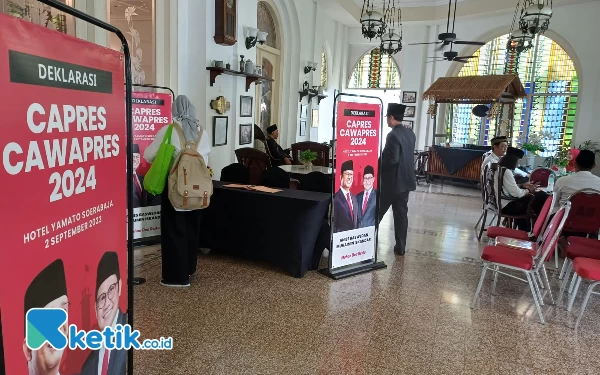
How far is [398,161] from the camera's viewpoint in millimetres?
4543

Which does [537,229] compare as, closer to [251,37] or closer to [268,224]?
[268,224]

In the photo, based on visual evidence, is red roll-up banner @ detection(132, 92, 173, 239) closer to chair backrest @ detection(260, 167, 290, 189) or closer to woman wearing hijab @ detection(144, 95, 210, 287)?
woman wearing hijab @ detection(144, 95, 210, 287)

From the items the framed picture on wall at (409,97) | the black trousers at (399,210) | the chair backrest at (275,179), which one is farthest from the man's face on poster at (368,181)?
the framed picture on wall at (409,97)

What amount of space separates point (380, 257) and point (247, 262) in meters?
1.44

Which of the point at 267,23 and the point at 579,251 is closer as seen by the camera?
the point at 579,251

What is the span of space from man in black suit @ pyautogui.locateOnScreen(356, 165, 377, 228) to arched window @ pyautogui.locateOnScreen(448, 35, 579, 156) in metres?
7.08

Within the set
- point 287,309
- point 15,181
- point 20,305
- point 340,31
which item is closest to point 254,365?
point 287,309

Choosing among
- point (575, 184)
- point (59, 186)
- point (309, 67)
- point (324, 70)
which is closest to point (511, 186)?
point (575, 184)

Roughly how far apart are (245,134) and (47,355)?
6014 mm

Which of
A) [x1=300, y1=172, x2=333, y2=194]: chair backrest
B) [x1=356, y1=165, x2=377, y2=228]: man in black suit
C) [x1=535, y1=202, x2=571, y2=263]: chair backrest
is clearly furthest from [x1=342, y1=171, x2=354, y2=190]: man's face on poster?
[x1=535, y1=202, x2=571, y2=263]: chair backrest

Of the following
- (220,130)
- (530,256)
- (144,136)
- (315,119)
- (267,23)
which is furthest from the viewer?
(315,119)

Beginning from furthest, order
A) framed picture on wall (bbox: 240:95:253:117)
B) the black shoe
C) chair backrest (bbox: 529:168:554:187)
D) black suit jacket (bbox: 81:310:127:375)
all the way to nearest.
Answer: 1. framed picture on wall (bbox: 240:95:253:117)
2. chair backrest (bbox: 529:168:554:187)
3. the black shoe
4. black suit jacket (bbox: 81:310:127:375)

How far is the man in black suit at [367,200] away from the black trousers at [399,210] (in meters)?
0.46

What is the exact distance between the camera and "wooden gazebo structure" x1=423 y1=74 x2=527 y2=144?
8625 millimetres
